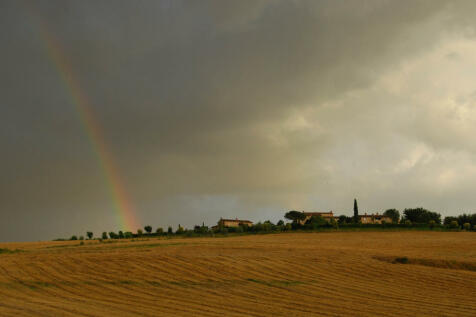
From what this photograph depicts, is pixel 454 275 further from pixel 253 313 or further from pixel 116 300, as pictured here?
pixel 116 300

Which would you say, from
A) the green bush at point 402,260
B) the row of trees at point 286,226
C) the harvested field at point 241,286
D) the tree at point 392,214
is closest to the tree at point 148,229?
the row of trees at point 286,226

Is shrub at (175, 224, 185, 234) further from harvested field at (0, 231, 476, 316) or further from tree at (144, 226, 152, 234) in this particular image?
harvested field at (0, 231, 476, 316)

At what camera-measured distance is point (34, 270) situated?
26.9 m

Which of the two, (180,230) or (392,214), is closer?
(180,230)

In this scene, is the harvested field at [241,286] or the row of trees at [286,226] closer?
the harvested field at [241,286]

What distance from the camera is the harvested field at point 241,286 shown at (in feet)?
51.9

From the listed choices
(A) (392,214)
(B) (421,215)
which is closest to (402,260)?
(B) (421,215)

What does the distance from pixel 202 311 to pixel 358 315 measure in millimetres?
5342

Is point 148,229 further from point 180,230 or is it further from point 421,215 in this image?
point 421,215

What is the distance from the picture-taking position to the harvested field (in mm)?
15820

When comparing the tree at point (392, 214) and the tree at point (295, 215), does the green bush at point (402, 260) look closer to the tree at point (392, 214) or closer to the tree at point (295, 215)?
the tree at point (295, 215)

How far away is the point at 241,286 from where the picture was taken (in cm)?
2095

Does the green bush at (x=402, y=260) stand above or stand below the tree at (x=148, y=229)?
below

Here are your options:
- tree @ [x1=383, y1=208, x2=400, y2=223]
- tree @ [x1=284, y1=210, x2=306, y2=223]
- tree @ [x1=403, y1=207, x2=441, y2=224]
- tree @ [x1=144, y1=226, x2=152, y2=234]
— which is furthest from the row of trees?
tree @ [x1=383, y1=208, x2=400, y2=223]
